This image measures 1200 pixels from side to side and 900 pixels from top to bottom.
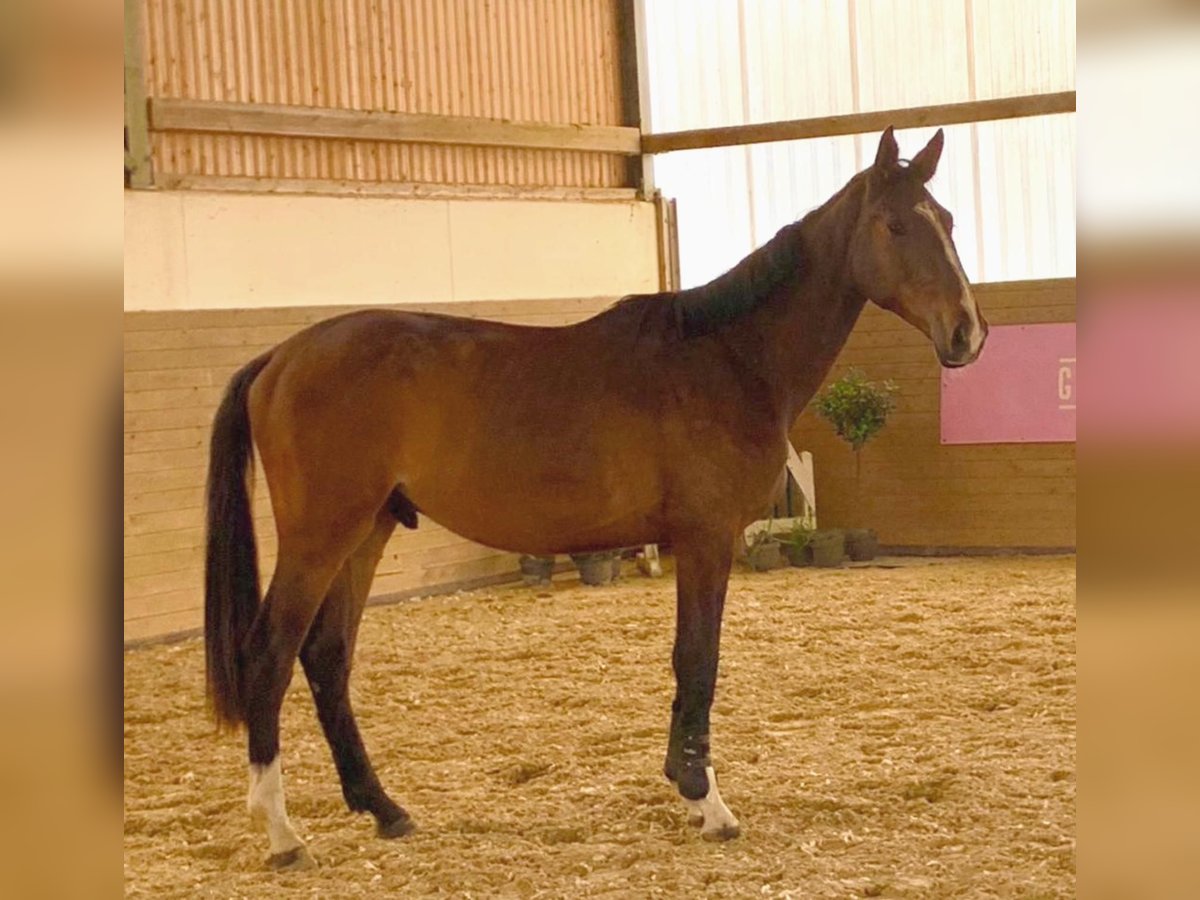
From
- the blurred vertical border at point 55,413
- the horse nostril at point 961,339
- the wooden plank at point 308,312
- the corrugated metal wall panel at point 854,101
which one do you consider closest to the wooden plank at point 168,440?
the wooden plank at point 308,312

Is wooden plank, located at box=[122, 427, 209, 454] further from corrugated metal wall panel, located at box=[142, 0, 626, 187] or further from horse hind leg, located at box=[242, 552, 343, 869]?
horse hind leg, located at box=[242, 552, 343, 869]

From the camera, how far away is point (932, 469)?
8.72m

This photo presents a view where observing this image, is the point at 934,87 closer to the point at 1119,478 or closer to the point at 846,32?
the point at 846,32

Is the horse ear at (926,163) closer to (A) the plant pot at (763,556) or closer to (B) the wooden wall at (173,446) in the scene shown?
(B) the wooden wall at (173,446)

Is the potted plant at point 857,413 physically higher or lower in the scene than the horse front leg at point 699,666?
higher

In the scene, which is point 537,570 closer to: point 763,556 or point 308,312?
point 763,556

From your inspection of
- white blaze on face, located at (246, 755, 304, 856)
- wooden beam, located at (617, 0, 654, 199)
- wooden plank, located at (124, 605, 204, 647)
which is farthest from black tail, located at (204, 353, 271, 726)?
wooden beam, located at (617, 0, 654, 199)

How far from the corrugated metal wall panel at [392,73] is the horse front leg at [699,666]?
458cm

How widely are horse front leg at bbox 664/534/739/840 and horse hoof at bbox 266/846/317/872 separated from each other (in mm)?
919

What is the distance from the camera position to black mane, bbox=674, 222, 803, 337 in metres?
3.60

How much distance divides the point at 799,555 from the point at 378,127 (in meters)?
3.48

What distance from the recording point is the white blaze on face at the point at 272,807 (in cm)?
336

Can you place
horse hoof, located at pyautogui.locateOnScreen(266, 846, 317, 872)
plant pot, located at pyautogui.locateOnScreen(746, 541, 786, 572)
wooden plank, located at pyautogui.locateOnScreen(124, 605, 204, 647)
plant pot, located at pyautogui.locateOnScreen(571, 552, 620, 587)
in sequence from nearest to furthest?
horse hoof, located at pyautogui.locateOnScreen(266, 846, 317, 872) < wooden plank, located at pyautogui.locateOnScreen(124, 605, 204, 647) < plant pot, located at pyautogui.locateOnScreen(571, 552, 620, 587) < plant pot, located at pyautogui.locateOnScreen(746, 541, 786, 572)

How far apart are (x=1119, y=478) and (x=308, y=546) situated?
2.97 meters
